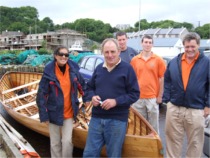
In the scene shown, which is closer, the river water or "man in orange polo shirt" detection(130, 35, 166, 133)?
"man in orange polo shirt" detection(130, 35, 166, 133)

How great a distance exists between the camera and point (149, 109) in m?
5.30

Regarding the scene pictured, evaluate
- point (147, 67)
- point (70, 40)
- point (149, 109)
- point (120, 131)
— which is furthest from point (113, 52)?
point (70, 40)

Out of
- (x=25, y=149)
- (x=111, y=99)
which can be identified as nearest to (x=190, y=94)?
(x=111, y=99)

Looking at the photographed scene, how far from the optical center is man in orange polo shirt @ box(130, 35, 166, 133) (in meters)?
5.20

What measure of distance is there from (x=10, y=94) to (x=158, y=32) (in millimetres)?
85656

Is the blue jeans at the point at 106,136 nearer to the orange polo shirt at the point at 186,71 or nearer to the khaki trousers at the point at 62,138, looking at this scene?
the khaki trousers at the point at 62,138

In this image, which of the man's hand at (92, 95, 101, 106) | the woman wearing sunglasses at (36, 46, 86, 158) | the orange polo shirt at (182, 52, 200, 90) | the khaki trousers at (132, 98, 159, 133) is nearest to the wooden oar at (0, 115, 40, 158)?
the woman wearing sunglasses at (36, 46, 86, 158)

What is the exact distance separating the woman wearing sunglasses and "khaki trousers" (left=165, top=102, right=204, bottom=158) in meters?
1.37

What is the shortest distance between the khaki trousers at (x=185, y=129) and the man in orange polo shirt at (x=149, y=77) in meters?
0.94

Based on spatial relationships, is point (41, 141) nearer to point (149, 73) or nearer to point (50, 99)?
point (50, 99)

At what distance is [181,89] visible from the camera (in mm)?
4094

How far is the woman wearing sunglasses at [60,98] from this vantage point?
446cm

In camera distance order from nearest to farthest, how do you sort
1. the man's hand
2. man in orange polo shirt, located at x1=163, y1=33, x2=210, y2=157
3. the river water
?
1. the man's hand
2. man in orange polo shirt, located at x1=163, y1=33, x2=210, y2=157
3. the river water

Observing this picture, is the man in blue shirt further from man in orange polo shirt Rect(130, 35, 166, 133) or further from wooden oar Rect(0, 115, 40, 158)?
wooden oar Rect(0, 115, 40, 158)
